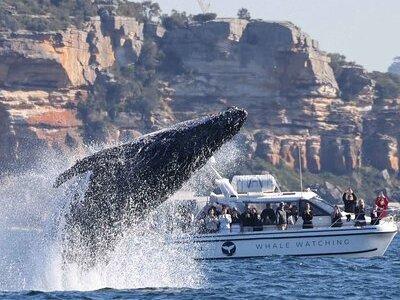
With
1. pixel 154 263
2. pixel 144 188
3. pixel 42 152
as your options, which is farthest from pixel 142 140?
pixel 42 152

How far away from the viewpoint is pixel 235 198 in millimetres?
61281

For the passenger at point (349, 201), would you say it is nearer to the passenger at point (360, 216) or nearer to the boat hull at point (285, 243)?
the passenger at point (360, 216)

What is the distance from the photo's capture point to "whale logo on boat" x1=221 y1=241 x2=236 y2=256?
57656mm

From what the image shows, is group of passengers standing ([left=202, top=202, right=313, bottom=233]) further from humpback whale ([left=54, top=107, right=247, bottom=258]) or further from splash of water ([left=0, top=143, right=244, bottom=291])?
humpback whale ([left=54, top=107, right=247, bottom=258])

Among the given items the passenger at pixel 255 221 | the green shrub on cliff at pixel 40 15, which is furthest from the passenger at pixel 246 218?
the green shrub on cliff at pixel 40 15

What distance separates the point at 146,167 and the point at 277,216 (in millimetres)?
27823

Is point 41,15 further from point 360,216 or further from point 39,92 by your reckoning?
point 360,216

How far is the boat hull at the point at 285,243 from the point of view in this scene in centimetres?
5738

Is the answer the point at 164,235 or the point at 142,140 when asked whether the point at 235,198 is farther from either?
the point at 142,140

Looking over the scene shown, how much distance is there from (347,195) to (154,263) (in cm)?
1863

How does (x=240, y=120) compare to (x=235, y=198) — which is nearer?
(x=240, y=120)

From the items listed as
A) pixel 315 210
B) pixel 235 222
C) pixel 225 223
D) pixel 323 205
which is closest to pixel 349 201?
pixel 323 205

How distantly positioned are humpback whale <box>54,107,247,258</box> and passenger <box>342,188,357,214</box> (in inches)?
1078

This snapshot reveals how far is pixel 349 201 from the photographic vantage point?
58.6 m
